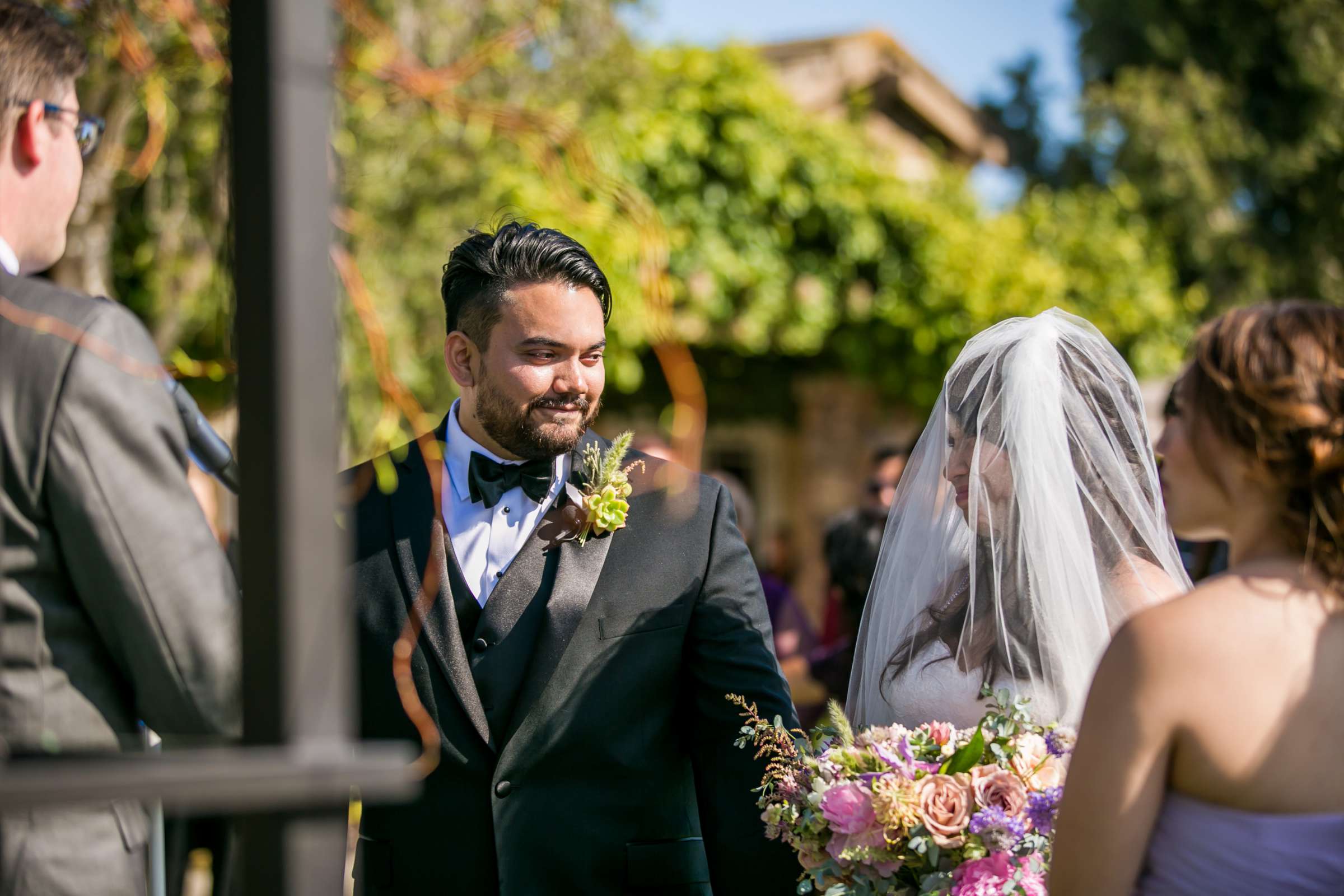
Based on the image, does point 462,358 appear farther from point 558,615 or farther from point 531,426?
point 558,615

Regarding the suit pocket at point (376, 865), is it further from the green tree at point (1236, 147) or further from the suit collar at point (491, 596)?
the green tree at point (1236, 147)

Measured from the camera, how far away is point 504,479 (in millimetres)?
2643

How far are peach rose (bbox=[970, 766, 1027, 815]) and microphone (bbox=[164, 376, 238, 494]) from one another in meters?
1.41

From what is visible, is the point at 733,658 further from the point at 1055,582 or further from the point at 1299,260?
the point at 1299,260

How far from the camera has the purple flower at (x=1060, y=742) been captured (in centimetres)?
209

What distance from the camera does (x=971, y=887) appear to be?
1958 millimetres

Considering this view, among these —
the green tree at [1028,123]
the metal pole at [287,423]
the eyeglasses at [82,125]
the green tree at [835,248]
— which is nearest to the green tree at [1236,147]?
the green tree at [835,248]

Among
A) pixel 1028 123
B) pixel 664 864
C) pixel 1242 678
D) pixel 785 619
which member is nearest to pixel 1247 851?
pixel 1242 678

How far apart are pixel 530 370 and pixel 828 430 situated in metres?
9.83

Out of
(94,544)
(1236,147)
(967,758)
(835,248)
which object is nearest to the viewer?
(94,544)

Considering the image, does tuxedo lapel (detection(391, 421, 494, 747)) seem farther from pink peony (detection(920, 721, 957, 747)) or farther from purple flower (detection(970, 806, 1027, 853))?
purple flower (detection(970, 806, 1027, 853))

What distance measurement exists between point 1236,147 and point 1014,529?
12.3 metres

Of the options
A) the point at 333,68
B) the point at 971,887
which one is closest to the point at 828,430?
the point at 971,887

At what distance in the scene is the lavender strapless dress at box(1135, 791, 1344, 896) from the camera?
154cm
